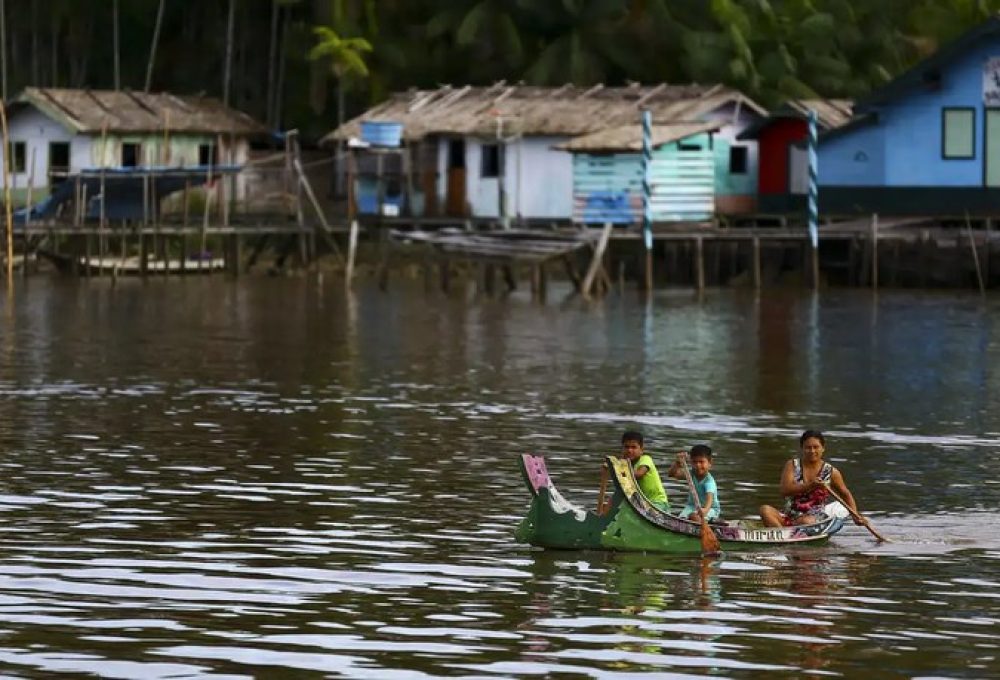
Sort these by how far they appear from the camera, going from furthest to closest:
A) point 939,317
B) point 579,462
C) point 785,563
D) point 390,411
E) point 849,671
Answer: point 939,317 → point 390,411 → point 579,462 → point 785,563 → point 849,671

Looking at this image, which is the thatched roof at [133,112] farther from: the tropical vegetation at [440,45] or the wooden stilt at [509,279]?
the wooden stilt at [509,279]

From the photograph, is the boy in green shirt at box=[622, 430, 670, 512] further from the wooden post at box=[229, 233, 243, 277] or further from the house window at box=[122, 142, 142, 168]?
the house window at box=[122, 142, 142, 168]

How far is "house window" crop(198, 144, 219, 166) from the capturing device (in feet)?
240

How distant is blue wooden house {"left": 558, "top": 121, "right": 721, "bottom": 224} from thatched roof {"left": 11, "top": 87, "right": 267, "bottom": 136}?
42.8 ft

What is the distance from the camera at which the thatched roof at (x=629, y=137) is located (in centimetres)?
6003

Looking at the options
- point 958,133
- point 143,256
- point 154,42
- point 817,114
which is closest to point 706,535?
point 958,133

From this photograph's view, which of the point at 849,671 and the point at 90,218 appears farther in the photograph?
the point at 90,218

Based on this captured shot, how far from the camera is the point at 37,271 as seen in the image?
68.4 meters

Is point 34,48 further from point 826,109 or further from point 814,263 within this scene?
point 814,263

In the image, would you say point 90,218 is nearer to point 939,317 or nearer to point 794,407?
point 939,317

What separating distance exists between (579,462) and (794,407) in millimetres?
7192

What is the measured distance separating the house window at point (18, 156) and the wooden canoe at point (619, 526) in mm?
54258

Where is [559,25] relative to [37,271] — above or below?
above

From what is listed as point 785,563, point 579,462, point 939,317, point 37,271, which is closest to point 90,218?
point 37,271
